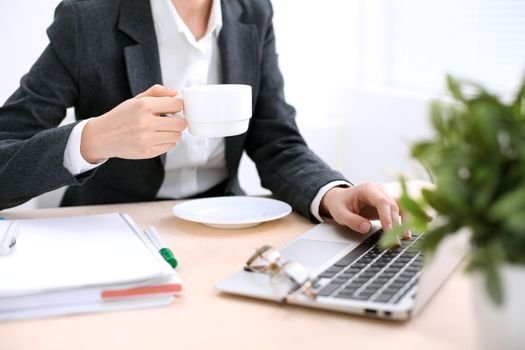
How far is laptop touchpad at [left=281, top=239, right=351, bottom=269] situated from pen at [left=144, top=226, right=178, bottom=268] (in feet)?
0.53

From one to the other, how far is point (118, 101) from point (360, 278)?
819 millimetres

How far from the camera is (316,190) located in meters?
1.32

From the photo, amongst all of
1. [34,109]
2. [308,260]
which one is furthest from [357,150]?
[308,260]

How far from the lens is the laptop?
32.2 inches

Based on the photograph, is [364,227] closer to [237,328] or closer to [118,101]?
[237,328]

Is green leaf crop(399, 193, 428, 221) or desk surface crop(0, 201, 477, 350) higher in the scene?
green leaf crop(399, 193, 428, 221)

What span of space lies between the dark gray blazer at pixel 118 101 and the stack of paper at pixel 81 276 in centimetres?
22

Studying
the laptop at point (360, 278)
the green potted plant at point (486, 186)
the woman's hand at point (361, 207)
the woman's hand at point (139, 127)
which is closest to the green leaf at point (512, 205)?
the green potted plant at point (486, 186)

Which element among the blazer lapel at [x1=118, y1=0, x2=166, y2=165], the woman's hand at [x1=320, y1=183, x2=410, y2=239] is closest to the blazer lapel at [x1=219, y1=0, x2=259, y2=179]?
the blazer lapel at [x1=118, y1=0, x2=166, y2=165]

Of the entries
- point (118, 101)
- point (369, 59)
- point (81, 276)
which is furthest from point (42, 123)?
point (369, 59)

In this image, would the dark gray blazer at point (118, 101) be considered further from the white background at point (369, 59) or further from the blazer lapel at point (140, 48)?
the white background at point (369, 59)

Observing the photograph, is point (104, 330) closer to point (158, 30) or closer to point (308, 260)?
point (308, 260)

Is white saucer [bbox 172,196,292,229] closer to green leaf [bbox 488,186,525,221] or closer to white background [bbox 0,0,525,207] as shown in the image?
green leaf [bbox 488,186,525,221]

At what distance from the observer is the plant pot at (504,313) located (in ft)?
1.95
